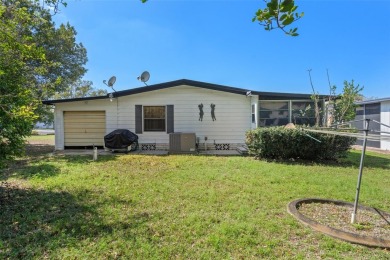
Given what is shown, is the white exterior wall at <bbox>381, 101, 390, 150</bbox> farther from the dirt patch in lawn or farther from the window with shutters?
the window with shutters

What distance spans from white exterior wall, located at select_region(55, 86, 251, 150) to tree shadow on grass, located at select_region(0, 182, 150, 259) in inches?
281

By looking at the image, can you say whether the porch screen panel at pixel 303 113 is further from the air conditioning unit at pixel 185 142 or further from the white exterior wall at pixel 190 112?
the air conditioning unit at pixel 185 142

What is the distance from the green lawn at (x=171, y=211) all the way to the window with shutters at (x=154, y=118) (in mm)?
4597

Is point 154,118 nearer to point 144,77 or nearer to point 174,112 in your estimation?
point 174,112

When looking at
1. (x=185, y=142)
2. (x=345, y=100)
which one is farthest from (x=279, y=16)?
(x=185, y=142)

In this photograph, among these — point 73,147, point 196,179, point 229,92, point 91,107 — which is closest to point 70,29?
point 91,107

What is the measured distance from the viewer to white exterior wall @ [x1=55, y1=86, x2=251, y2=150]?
11477 millimetres

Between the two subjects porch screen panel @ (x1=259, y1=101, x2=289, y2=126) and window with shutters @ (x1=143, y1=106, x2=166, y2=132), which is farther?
window with shutters @ (x1=143, y1=106, x2=166, y2=132)

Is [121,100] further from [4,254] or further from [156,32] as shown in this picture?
[4,254]

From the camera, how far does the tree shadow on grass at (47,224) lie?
2818mm

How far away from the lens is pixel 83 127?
1205cm

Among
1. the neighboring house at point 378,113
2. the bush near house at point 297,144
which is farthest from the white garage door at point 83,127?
the neighboring house at point 378,113

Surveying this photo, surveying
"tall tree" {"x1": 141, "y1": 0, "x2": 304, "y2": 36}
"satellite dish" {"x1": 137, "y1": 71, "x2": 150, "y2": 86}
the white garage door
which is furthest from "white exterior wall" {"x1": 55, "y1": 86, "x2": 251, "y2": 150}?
"tall tree" {"x1": 141, "y1": 0, "x2": 304, "y2": 36}

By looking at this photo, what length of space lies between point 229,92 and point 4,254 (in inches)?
391
